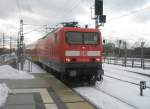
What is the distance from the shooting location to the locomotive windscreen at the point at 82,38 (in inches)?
635

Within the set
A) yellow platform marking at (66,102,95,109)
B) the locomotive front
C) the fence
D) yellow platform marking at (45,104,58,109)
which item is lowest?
yellow platform marking at (66,102,95,109)

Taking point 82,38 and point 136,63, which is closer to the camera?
point 82,38

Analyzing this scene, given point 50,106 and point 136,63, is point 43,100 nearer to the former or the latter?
point 50,106

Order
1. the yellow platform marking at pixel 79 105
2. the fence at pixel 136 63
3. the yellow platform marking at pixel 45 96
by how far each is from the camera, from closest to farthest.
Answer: the yellow platform marking at pixel 79 105, the yellow platform marking at pixel 45 96, the fence at pixel 136 63

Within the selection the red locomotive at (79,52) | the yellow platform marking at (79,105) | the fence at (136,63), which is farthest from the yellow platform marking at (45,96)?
the fence at (136,63)

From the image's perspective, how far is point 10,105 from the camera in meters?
10.1

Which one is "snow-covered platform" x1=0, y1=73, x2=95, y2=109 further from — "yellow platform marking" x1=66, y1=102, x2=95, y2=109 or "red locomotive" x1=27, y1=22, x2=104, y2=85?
"red locomotive" x1=27, y1=22, x2=104, y2=85

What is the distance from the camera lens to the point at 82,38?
53.7ft

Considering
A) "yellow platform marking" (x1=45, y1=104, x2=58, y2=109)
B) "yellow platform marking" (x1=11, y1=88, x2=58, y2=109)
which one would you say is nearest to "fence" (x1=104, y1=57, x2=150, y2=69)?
"yellow platform marking" (x1=11, y1=88, x2=58, y2=109)

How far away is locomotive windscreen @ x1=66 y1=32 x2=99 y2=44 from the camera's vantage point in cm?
1614

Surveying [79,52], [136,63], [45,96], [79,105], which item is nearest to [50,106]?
[79,105]

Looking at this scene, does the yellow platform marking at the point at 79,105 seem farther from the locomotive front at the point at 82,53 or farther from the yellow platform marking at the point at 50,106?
the locomotive front at the point at 82,53

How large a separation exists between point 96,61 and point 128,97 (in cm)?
431

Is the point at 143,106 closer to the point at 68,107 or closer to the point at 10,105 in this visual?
the point at 68,107
